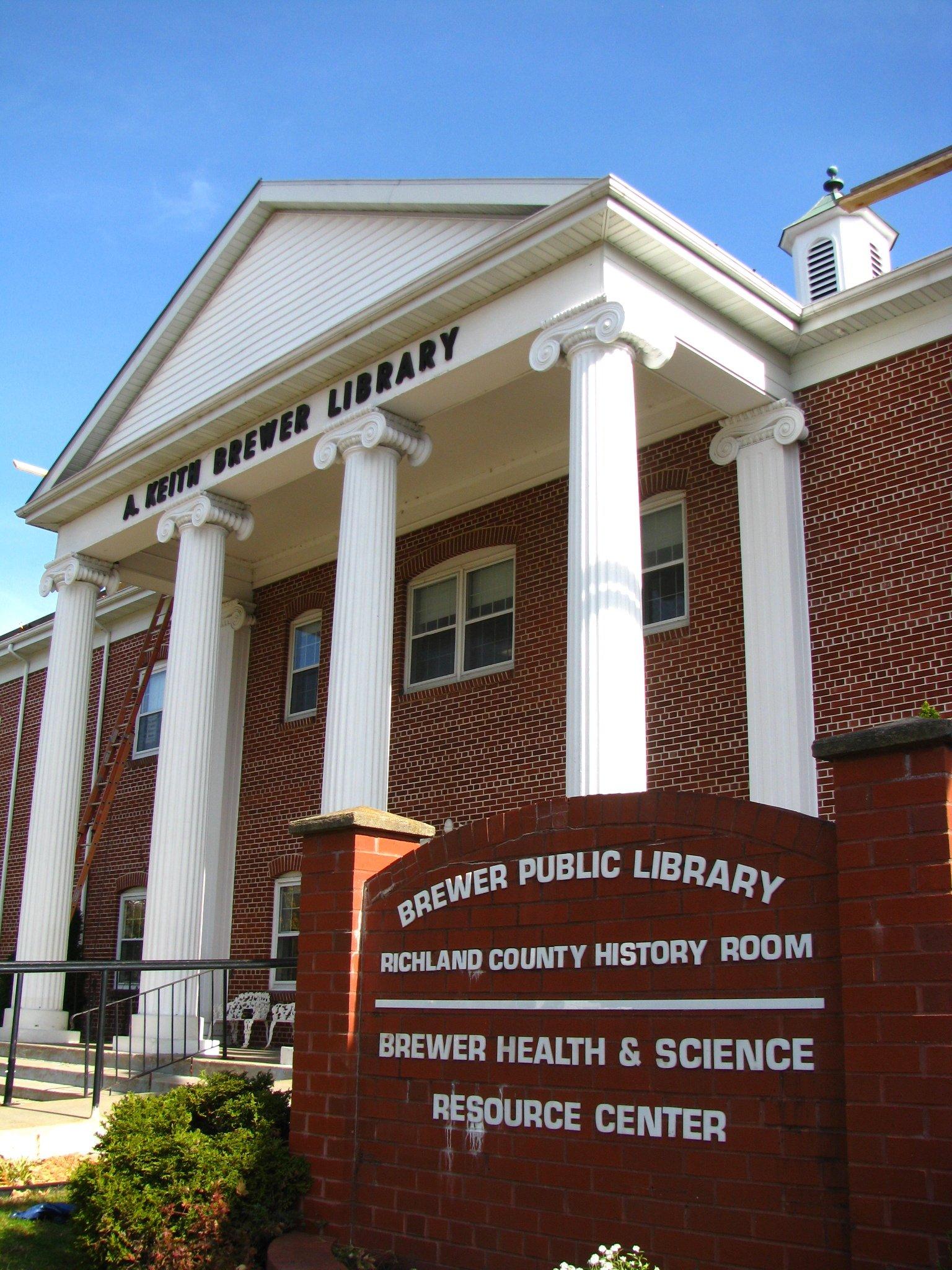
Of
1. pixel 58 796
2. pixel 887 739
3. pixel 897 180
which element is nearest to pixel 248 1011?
pixel 58 796

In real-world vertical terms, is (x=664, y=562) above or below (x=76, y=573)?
below

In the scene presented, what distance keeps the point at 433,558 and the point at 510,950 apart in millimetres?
11149

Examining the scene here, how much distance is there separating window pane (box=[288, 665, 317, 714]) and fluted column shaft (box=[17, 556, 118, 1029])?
9.56ft

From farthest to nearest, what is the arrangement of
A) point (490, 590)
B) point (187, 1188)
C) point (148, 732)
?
point (148, 732)
point (490, 590)
point (187, 1188)

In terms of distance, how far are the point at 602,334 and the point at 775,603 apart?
3.12m

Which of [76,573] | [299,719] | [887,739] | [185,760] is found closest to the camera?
[887,739]

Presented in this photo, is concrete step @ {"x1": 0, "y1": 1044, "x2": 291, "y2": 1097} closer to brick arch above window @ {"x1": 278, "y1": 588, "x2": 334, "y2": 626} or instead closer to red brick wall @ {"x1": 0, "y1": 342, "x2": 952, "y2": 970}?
red brick wall @ {"x1": 0, "y1": 342, "x2": 952, "y2": 970}

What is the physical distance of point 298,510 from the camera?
17219 mm

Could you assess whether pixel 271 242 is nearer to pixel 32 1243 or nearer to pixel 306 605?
pixel 306 605

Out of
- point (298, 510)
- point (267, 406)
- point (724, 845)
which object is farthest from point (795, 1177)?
point (298, 510)

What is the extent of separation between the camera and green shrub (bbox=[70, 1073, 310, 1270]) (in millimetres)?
5605

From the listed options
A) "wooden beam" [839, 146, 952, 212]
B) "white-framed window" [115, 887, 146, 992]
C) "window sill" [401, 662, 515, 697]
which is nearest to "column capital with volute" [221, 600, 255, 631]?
"window sill" [401, 662, 515, 697]

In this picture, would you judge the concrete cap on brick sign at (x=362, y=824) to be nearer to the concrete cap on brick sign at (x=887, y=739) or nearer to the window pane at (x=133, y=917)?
the concrete cap on brick sign at (x=887, y=739)

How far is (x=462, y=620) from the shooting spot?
15.8 metres
